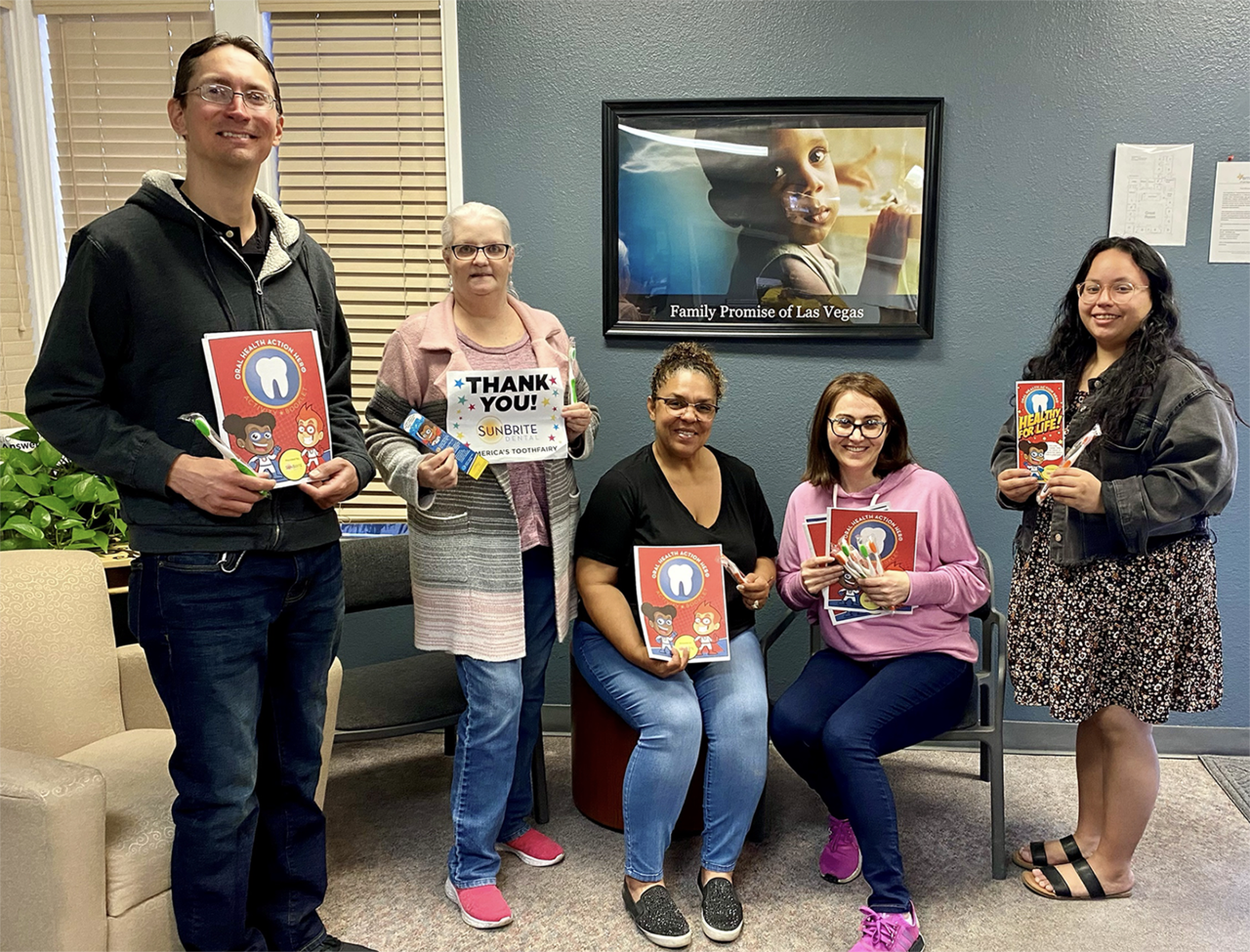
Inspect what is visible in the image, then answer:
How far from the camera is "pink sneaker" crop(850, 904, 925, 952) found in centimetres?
207

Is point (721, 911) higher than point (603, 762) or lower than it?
lower

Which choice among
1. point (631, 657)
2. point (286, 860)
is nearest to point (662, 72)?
point (631, 657)

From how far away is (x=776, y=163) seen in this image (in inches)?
117

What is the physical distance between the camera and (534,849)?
2.50 metres

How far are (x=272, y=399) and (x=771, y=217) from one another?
1.82 metres

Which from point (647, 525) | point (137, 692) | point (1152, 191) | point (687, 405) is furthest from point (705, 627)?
point (1152, 191)

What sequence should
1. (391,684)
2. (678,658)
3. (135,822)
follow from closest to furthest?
(135,822)
(678,658)
(391,684)

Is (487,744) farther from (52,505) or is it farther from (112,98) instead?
(112,98)

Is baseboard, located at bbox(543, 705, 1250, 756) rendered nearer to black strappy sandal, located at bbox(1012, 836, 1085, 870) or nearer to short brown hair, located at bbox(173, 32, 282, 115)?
black strappy sandal, located at bbox(1012, 836, 1085, 870)

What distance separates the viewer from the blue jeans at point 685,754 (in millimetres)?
2225

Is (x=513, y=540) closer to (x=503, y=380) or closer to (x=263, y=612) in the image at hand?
(x=503, y=380)

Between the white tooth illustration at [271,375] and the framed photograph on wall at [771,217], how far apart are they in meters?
1.49

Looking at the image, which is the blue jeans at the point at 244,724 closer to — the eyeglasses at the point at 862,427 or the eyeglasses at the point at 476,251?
the eyeglasses at the point at 476,251

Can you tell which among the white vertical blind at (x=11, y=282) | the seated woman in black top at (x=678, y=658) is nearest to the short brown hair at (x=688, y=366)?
the seated woman in black top at (x=678, y=658)
